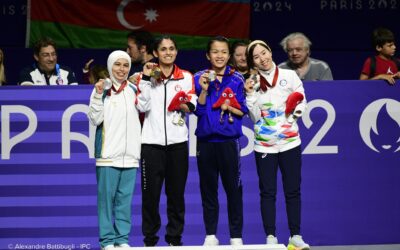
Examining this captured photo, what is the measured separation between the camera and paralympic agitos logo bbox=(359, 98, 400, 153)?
439 inches

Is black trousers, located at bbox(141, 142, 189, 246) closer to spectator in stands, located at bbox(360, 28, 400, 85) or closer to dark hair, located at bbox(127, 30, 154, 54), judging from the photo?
dark hair, located at bbox(127, 30, 154, 54)

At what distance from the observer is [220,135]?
10070mm

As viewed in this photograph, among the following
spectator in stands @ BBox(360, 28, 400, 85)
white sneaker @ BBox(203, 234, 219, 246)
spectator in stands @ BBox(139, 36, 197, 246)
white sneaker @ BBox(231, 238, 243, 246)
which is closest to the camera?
spectator in stands @ BBox(139, 36, 197, 246)

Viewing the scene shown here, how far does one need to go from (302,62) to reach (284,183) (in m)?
1.82

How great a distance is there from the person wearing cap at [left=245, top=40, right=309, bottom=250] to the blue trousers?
1.19m

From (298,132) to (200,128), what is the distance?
3.65 feet

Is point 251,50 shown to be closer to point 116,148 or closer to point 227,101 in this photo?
point 227,101

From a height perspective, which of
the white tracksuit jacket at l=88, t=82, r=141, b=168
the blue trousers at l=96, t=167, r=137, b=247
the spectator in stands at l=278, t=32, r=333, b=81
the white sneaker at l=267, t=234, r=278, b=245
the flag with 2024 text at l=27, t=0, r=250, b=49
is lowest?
the white sneaker at l=267, t=234, r=278, b=245

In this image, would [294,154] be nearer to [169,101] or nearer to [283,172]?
[283,172]

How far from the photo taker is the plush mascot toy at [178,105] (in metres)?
10.0

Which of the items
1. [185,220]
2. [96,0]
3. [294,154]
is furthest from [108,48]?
[294,154]

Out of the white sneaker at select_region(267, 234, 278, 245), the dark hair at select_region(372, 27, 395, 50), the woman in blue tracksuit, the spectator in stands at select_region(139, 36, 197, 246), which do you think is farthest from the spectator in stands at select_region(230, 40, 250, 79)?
the white sneaker at select_region(267, 234, 278, 245)

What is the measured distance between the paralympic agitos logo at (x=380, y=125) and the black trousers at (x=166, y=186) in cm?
205

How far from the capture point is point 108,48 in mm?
15250
